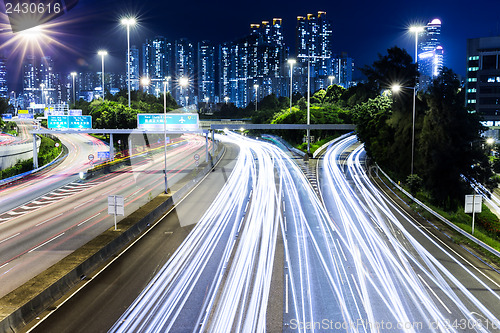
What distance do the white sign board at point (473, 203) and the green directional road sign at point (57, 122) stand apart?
42.1 metres

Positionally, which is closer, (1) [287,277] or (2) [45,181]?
(1) [287,277]

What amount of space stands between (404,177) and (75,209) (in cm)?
3049

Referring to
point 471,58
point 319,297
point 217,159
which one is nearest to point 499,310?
point 319,297

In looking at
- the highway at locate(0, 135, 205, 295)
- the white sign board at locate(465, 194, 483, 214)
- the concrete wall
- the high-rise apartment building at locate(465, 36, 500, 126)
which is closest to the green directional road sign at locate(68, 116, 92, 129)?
the highway at locate(0, 135, 205, 295)

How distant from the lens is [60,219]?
2912cm

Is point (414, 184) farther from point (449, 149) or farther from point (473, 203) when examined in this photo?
point (473, 203)

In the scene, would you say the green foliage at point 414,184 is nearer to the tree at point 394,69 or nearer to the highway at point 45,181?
the tree at point 394,69

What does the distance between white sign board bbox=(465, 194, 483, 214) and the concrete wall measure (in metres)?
46.9

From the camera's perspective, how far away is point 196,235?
1004 inches

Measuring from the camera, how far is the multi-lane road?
48.4 ft

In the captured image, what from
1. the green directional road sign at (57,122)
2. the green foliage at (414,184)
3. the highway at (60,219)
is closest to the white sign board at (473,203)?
the green foliage at (414,184)

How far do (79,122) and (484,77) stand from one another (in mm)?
114273

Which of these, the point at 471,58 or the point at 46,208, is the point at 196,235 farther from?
the point at 471,58

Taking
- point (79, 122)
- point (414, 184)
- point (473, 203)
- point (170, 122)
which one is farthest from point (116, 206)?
point (79, 122)
